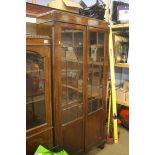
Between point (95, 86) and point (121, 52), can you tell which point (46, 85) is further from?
point (121, 52)

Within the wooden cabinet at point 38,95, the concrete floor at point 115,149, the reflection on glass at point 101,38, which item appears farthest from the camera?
the concrete floor at point 115,149

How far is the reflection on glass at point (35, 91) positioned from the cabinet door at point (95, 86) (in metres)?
0.64

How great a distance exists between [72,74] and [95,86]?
0.47 m

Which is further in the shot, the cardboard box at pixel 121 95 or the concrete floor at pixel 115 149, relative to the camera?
the cardboard box at pixel 121 95

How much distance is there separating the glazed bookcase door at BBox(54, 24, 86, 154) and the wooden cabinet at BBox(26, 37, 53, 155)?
135 millimetres

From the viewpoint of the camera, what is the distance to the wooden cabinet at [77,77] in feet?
6.08

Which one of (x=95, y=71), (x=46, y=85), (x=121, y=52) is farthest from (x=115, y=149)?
(x=121, y=52)

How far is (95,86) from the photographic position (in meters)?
2.44

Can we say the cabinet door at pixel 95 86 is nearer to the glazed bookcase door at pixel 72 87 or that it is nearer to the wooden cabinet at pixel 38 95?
the glazed bookcase door at pixel 72 87

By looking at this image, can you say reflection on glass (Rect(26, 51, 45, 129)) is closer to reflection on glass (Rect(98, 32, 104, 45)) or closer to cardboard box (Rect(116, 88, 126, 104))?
reflection on glass (Rect(98, 32, 104, 45))

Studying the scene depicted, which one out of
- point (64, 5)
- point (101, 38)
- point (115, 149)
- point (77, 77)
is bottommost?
point (115, 149)

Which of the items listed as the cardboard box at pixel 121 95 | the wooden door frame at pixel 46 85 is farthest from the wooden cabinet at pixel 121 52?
the wooden door frame at pixel 46 85

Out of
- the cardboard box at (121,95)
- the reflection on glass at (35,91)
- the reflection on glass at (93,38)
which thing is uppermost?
the reflection on glass at (93,38)
